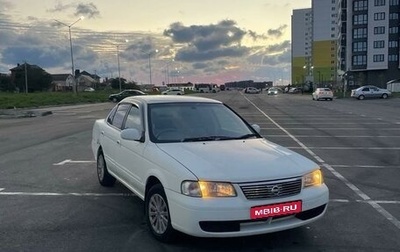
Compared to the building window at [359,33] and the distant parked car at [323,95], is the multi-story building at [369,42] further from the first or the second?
the distant parked car at [323,95]

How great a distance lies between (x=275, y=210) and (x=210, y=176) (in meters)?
0.70

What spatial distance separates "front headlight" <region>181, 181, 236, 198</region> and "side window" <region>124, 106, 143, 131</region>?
162cm

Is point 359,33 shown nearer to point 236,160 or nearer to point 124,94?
point 124,94

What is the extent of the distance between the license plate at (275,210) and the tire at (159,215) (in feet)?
2.90

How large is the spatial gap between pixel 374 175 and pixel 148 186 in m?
4.88

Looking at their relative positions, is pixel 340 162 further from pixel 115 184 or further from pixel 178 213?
pixel 178 213

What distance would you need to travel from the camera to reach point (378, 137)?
13938 mm

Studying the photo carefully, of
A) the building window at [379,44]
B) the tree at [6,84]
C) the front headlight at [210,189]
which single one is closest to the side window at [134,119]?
the front headlight at [210,189]

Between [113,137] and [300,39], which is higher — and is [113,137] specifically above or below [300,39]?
below

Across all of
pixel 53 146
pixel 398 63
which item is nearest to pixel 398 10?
pixel 398 63

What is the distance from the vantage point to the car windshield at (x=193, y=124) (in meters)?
5.34

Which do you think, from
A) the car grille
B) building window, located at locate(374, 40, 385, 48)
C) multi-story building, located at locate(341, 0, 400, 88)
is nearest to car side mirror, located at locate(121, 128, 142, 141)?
the car grille

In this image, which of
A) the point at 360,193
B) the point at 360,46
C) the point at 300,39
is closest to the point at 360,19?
the point at 360,46

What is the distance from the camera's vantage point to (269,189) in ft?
13.7
